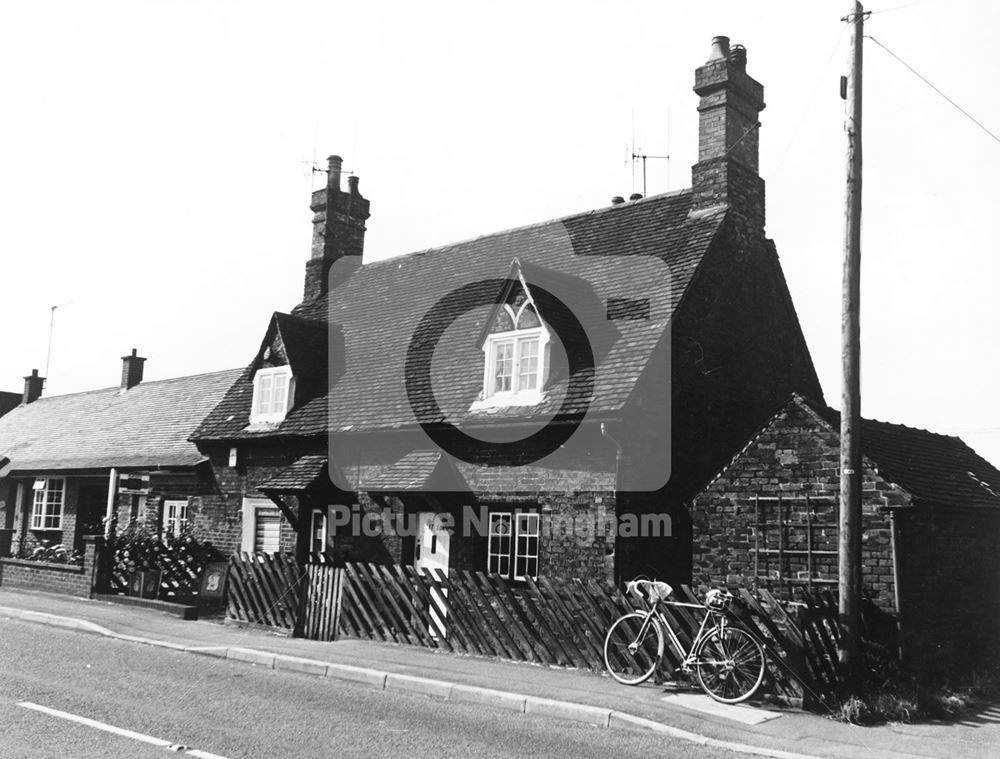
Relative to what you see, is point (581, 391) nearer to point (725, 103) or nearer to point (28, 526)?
point (725, 103)

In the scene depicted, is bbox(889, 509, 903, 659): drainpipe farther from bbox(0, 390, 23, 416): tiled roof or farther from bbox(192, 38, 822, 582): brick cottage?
bbox(0, 390, 23, 416): tiled roof

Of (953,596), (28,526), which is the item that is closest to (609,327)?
(953,596)

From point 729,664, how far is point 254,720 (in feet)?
17.3

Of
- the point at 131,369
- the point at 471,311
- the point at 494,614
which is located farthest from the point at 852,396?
the point at 131,369

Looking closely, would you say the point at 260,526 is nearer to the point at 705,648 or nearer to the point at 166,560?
the point at 166,560

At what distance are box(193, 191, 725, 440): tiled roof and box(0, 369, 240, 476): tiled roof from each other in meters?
4.89

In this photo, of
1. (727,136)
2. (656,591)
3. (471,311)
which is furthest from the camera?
(471,311)

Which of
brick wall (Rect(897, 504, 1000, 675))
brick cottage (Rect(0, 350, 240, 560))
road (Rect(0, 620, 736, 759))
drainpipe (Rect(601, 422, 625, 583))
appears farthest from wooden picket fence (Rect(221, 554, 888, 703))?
brick cottage (Rect(0, 350, 240, 560))

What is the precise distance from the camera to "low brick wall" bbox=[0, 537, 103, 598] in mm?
20078

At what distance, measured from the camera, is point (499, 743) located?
27.3 ft

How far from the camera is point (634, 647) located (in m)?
11.3

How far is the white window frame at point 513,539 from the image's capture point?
49.3ft

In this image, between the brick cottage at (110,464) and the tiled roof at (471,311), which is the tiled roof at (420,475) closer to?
the tiled roof at (471,311)

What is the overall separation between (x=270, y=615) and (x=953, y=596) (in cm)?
1107
